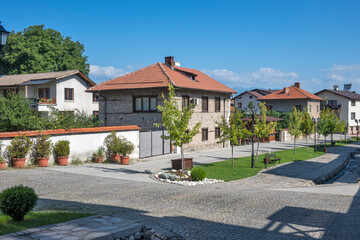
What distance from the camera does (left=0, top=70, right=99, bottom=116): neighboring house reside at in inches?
1428

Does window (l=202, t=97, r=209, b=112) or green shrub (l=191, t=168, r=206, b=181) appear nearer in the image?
green shrub (l=191, t=168, r=206, b=181)

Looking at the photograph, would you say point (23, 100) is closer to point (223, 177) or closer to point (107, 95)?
point (107, 95)

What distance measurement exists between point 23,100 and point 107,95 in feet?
29.5

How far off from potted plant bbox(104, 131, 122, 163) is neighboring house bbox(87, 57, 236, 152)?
3.42 metres

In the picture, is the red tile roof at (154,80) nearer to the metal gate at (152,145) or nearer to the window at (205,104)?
the window at (205,104)

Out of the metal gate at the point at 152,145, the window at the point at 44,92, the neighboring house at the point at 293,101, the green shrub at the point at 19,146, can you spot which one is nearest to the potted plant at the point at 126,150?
the metal gate at the point at 152,145

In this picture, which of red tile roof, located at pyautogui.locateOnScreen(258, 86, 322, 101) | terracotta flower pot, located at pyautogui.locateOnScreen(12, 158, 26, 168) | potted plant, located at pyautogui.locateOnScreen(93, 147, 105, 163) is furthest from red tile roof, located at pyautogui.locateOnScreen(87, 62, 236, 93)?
red tile roof, located at pyautogui.locateOnScreen(258, 86, 322, 101)

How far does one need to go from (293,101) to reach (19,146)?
4614 cm

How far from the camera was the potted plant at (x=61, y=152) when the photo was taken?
19344 mm

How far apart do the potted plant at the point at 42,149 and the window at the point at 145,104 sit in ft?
36.0

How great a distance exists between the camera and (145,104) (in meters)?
28.8

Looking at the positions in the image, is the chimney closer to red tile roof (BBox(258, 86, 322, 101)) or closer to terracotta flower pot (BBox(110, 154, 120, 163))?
terracotta flower pot (BBox(110, 154, 120, 163))

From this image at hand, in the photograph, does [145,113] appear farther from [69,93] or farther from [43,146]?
[69,93]

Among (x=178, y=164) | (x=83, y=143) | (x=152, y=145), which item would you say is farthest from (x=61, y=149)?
(x=152, y=145)
